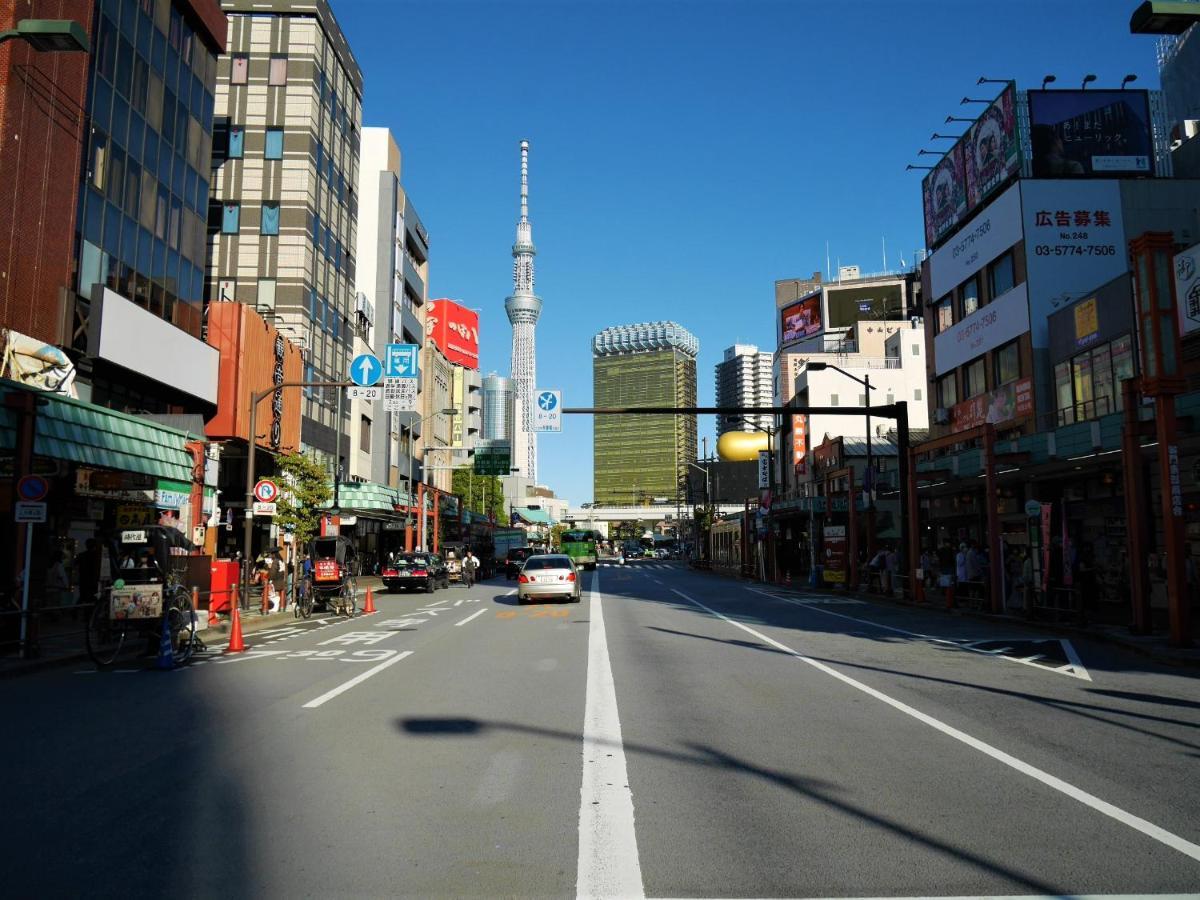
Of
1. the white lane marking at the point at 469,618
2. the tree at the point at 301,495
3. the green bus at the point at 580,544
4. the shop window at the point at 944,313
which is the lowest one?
the white lane marking at the point at 469,618

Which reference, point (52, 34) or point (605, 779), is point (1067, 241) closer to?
point (52, 34)

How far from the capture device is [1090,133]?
39625mm

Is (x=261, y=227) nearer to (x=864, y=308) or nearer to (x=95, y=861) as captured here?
(x=95, y=861)

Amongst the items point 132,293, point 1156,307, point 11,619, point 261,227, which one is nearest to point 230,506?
point 132,293

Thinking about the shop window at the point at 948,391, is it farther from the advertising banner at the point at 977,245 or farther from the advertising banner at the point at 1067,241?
the advertising banner at the point at 1067,241

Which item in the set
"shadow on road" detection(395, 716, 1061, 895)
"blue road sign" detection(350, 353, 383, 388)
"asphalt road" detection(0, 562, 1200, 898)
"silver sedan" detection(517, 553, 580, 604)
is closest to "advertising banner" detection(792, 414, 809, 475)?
"silver sedan" detection(517, 553, 580, 604)

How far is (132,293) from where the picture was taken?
2983 cm

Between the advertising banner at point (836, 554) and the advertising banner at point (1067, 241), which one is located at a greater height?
the advertising banner at point (1067, 241)

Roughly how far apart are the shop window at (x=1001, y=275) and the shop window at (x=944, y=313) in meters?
4.22

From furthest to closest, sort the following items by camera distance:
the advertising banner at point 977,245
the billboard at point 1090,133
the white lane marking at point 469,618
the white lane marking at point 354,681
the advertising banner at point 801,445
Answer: the advertising banner at point 801,445
the billboard at point 1090,133
the advertising banner at point 977,245
the white lane marking at point 469,618
the white lane marking at point 354,681

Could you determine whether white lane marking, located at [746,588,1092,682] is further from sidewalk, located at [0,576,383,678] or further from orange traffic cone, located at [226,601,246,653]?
sidewalk, located at [0,576,383,678]

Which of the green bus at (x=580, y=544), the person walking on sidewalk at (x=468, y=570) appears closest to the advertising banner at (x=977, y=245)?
the person walking on sidewalk at (x=468, y=570)

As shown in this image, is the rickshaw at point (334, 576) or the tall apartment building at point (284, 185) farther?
the tall apartment building at point (284, 185)

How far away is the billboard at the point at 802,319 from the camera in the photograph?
102438 mm
